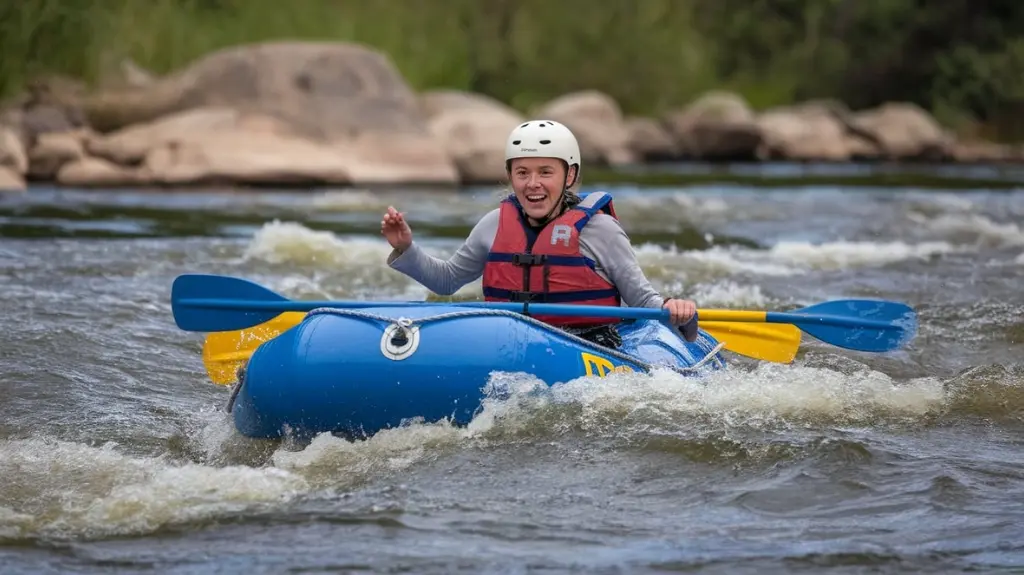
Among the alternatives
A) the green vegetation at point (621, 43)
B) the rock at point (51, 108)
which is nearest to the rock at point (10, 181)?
the rock at point (51, 108)

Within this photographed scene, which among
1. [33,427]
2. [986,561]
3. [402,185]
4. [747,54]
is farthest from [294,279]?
[747,54]

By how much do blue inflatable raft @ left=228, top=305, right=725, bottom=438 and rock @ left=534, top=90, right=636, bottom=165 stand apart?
1873 centimetres

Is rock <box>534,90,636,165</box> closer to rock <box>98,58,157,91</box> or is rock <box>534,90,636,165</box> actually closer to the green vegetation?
the green vegetation

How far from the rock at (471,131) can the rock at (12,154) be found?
5148 mm

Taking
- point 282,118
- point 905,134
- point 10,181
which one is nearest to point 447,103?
point 282,118

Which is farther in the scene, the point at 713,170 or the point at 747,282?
the point at 713,170

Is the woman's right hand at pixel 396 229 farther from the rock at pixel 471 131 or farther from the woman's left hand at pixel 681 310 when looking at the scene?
the rock at pixel 471 131

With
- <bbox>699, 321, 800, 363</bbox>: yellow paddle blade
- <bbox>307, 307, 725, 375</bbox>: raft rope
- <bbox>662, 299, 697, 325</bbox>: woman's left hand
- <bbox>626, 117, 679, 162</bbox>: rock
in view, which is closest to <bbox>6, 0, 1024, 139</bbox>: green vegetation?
<bbox>626, 117, 679, 162</bbox>: rock

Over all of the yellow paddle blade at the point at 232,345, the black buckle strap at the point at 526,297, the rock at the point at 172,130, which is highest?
the rock at the point at 172,130

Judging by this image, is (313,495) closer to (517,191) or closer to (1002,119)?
(517,191)

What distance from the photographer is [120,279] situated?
9625 mm

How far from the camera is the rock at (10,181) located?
15680 mm

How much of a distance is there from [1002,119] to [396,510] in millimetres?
30895

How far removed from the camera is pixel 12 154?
54.9ft
